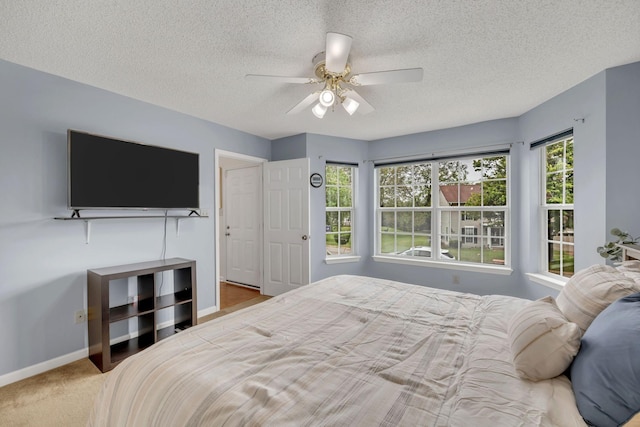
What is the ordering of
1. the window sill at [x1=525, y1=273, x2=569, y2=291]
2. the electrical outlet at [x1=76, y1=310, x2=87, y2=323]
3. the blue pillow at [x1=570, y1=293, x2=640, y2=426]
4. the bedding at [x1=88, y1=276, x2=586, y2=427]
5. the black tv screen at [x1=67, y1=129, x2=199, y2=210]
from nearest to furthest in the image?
the blue pillow at [x1=570, y1=293, x2=640, y2=426]
the bedding at [x1=88, y1=276, x2=586, y2=427]
the black tv screen at [x1=67, y1=129, x2=199, y2=210]
the electrical outlet at [x1=76, y1=310, x2=87, y2=323]
the window sill at [x1=525, y1=273, x2=569, y2=291]

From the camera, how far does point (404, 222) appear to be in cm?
434

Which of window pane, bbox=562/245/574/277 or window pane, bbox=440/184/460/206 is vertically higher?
window pane, bbox=440/184/460/206

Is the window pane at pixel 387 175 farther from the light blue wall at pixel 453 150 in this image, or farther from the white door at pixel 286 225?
the white door at pixel 286 225

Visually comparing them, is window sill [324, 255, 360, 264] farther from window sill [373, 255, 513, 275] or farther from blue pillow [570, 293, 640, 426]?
blue pillow [570, 293, 640, 426]

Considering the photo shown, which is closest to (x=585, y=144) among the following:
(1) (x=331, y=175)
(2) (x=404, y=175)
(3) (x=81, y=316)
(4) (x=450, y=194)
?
(4) (x=450, y=194)

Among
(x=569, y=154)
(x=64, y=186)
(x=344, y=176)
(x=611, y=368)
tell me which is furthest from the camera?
(x=344, y=176)

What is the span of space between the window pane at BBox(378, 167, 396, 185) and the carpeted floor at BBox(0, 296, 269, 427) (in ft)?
13.1

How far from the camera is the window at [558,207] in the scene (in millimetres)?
2908

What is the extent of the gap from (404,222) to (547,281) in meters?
1.84

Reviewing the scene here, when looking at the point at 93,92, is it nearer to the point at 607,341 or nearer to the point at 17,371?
the point at 17,371

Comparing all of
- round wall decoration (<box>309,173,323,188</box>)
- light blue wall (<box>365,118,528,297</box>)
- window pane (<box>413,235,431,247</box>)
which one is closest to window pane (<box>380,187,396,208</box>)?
light blue wall (<box>365,118,528,297</box>)

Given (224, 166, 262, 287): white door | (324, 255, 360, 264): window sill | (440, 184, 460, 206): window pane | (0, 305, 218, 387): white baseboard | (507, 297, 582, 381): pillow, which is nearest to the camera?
(507, 297, 582, 381): pillow

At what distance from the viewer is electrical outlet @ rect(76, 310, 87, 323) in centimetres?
245

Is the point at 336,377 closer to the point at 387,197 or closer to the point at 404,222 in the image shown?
the point at 404,222
